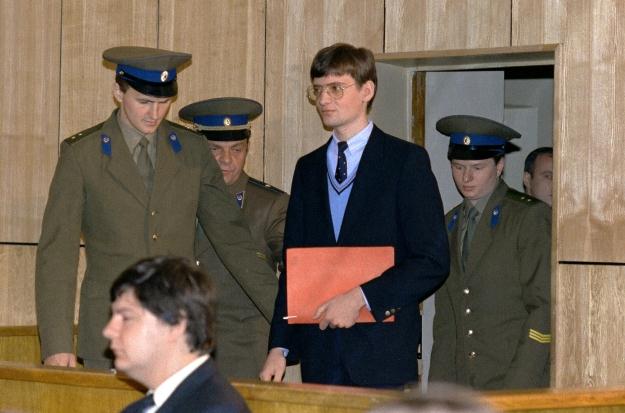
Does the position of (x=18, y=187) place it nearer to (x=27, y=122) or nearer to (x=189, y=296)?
(x=27, y=122)

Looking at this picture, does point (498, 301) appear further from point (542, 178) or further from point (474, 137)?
point (542, 178)

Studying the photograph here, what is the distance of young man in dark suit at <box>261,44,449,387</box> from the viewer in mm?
3939

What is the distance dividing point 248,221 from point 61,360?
1.35m

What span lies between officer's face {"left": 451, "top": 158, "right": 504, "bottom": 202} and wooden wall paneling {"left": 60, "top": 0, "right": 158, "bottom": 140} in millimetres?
1921

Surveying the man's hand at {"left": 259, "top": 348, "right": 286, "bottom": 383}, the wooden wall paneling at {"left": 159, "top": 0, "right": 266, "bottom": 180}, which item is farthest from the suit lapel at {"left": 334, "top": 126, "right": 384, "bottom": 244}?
the wooden wall paneling at {"left": 159, "top": 0, "right": 266, "bottom": 180}

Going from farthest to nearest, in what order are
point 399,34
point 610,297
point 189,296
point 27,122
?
point 27,122 < point 399,34 < point 610,297 < point 189,296

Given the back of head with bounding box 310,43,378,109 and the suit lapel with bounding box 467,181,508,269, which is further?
the suit lapel with bounding box 467,181,508,269

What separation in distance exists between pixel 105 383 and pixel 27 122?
10.3ft

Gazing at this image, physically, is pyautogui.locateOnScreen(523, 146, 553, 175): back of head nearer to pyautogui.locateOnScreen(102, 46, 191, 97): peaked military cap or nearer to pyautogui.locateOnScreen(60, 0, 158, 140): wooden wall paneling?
pyautogui.locateOnScreen(60, 0, 158, 140): wooden wall paneling

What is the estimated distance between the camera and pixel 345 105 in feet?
13.4

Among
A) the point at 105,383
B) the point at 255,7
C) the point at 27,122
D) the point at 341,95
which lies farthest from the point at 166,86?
the point at 27,122

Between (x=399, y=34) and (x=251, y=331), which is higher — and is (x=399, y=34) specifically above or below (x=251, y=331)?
above

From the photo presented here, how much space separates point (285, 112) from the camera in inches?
238

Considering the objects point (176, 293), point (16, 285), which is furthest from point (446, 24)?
point (176, 293)
